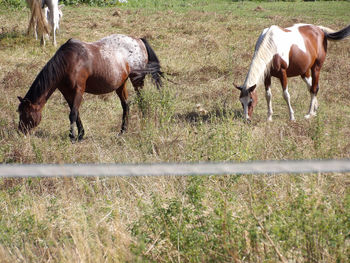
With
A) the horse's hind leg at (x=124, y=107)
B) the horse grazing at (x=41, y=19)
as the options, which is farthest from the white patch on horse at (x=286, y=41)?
the horse grazing at (x=41, y=19)

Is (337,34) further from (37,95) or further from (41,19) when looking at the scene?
(41,19)

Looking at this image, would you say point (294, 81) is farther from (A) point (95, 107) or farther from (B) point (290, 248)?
(B) point (290, 248)

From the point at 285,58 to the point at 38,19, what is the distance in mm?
8159

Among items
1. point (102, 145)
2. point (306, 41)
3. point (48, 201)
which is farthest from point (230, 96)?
point (48, 201)

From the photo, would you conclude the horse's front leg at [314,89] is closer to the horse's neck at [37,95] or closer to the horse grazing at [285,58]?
the horse grazing at [285,58]

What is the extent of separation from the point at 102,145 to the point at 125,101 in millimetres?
1437

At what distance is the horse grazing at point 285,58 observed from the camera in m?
6.65

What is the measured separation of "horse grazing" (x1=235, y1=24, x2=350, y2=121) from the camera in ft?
21.8

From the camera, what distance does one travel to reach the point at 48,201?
154 inches

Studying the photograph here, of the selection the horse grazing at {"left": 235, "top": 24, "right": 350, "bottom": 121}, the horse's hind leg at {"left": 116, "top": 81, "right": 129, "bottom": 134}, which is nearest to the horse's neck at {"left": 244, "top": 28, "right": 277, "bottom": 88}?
the horse grazing at {"left": 235, "top": 24, "right": 350, "bottom": 121}

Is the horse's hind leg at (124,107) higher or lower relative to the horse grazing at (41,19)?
lower

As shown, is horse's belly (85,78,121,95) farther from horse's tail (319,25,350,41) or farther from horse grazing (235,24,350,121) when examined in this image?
horse's tail (319,25,350,41)

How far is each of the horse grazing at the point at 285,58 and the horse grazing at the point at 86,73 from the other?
1604 mm

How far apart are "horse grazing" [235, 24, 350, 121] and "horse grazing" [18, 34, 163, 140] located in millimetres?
1604
